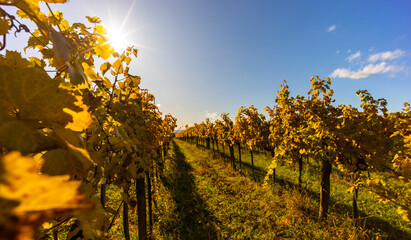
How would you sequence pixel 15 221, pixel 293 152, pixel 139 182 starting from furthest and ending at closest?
1. pixel 293 152
2. pixel 139 182
3. pixel 15 221

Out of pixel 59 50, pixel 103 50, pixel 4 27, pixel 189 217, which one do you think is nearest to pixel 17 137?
pixel 59 50

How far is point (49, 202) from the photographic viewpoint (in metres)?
0.17

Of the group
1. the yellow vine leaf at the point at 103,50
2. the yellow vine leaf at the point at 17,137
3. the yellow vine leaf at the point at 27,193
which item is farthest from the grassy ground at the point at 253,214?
the yellow vine leaf at the point at 27,193

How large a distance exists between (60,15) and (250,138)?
12.4 m

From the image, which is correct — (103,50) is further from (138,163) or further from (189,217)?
(189,217)

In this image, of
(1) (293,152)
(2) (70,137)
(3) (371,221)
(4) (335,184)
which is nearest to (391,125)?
(1) (293,152)

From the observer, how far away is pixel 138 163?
2.32 metres

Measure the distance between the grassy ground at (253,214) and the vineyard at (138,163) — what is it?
5cm

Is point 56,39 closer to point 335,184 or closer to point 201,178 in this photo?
point 201,178

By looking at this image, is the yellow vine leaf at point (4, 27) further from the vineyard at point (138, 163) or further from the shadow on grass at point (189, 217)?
the shadow on grass at point (189, 217)

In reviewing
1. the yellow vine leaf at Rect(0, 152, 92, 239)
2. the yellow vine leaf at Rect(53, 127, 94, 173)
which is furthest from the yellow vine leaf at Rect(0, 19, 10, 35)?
the yellow vine leaf at Rect(0, 152, 92, 239)

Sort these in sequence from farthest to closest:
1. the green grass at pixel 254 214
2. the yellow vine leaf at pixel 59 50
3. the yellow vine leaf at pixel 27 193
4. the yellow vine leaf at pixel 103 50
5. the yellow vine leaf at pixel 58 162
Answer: the green grass at pixel 254 214
the yellow vine leaf at pixel 103 50
the yellow vine leaf at pixel 59 50
the yellow vine leaf at pixel 58 162
the yellow vine leaf at pixel 27 193

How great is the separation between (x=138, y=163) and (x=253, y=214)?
5.56 m

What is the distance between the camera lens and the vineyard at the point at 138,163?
32 cm
